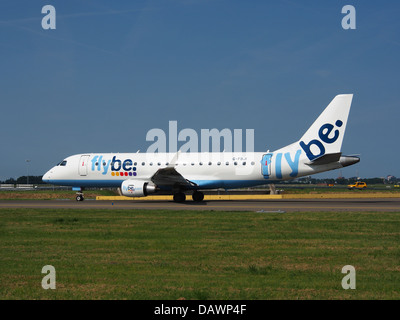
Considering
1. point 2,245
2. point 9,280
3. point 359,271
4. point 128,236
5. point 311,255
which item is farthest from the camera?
point 128,236

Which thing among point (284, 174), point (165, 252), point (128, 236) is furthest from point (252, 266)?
point (284, 174)

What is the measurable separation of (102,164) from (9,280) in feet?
101

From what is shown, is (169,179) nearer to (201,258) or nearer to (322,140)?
(322,140)

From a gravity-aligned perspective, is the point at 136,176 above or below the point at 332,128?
below

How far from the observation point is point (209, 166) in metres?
37.2

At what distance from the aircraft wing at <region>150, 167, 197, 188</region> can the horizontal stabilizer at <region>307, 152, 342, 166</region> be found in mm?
9467

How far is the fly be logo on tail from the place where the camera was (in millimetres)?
33938

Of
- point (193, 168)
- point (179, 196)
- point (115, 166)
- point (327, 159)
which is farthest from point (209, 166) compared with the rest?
point (327, 159)

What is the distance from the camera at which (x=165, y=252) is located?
12664 millimetres

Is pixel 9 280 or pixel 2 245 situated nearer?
pixel 9 280

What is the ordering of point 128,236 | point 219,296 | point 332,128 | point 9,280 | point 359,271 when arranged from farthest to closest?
point 332,128, point 128,236, point 359,271, point 9,280, point 219,296

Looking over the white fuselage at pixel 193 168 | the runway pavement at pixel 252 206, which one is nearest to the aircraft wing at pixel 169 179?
the white fuselage at pixel 193 168

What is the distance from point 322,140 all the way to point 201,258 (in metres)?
24.6

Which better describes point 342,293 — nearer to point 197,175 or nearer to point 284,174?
point 284,174
